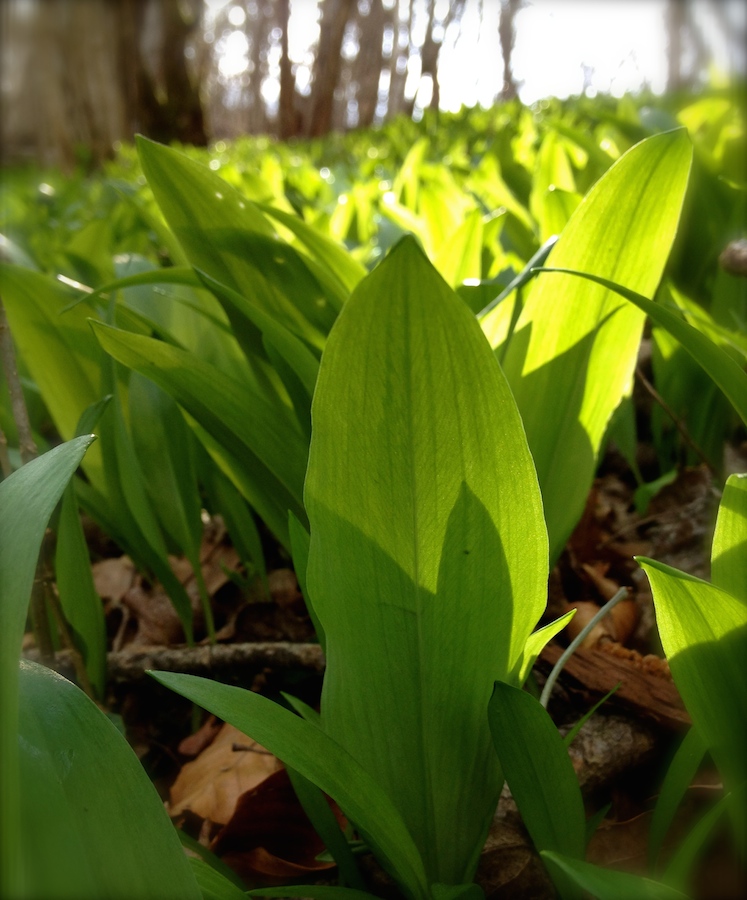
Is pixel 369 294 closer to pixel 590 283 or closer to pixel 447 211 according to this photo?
pixel 590 283

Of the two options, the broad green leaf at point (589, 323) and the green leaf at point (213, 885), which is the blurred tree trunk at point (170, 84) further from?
the green leaf at point (213, 885)

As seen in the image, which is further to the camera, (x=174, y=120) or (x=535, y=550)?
(x=174, y=120)

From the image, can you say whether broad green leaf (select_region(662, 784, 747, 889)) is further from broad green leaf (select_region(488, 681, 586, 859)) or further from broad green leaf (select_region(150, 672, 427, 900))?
broad green leaf (select_region(150, 672, 427, 900))

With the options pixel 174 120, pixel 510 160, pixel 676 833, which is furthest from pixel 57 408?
pixel 174 120

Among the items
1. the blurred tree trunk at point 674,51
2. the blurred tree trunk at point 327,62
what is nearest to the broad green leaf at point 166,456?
the blurred tree trunk at point 674,51

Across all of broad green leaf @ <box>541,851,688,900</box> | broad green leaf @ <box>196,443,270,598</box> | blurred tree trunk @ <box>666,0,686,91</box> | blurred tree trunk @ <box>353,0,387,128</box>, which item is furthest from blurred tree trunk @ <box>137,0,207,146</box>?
broad green leaf @ <box>541,851,688,900</box>

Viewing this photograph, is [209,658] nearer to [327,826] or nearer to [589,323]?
[327,826]
